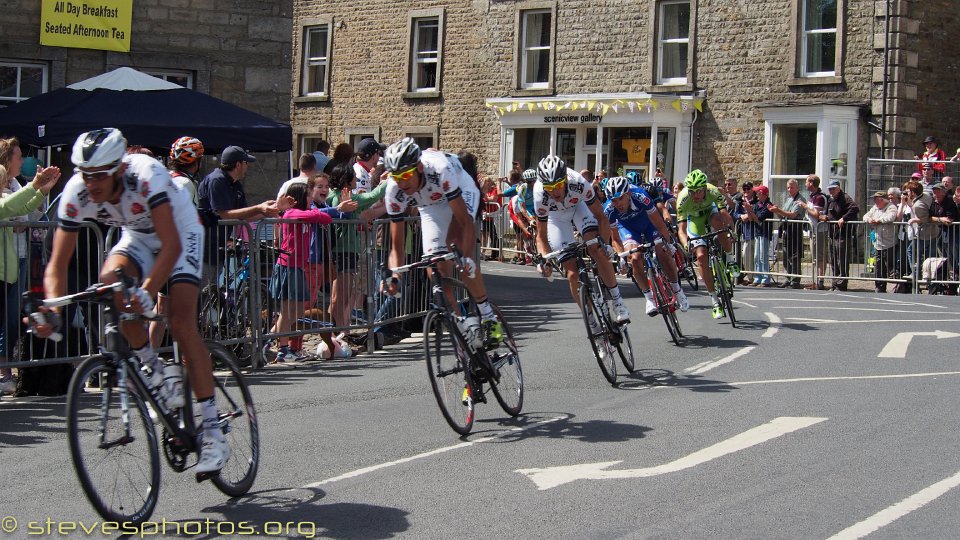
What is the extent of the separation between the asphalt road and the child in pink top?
51 centimetres

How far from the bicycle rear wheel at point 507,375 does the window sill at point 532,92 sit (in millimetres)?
25658

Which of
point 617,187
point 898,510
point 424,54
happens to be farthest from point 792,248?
point 898,510

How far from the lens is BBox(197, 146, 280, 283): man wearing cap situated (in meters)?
11.6

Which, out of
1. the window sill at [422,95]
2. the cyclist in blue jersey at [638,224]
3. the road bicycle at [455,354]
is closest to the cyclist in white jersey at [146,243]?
the road bicycle at [455,354]

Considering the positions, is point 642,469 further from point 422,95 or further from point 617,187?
point 422,95

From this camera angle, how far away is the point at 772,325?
52.2ft

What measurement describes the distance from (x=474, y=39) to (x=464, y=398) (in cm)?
2841

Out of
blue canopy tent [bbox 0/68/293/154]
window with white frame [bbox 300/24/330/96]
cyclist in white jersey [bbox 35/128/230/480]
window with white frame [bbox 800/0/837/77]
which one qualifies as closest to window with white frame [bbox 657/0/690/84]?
window with white frame [bbox 800/0/837/77]

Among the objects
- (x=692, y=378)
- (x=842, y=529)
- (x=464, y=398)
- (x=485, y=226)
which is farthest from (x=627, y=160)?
(x=842, y=529)

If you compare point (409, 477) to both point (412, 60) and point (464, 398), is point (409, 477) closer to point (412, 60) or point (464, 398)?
point (464, 398)

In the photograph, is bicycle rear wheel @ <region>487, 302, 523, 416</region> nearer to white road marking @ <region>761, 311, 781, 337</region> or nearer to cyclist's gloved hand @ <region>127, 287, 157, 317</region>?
cyclist's gloved hand @ <region>127, 287, 157, 317</region>

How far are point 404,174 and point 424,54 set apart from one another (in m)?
29.3

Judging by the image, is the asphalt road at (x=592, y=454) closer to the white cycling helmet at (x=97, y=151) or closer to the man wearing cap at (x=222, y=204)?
the man wearing cap at (x=222, y=204)

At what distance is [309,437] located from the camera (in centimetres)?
873
